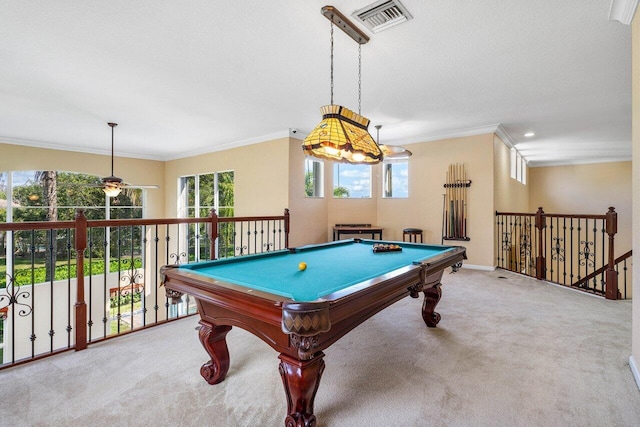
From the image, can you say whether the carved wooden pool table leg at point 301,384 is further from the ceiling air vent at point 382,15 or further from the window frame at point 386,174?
the window frame at point 386,174

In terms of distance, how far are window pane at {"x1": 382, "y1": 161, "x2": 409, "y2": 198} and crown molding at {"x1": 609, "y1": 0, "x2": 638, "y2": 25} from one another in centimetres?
411

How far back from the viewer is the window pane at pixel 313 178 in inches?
245

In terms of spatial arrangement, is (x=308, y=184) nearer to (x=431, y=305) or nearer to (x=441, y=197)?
(x=441, y=197)

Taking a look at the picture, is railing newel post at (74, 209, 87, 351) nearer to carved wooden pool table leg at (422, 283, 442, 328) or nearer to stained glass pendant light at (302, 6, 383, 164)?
stained glass pendant light at (302, 6, 383, 164)

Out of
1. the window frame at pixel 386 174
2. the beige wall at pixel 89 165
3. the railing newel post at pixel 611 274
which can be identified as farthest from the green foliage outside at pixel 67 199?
the railing newel post at pixel 611 274

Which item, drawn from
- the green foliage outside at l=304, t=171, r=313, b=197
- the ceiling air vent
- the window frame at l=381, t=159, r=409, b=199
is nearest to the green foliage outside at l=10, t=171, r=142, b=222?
the green foliage outside at l=304, t=171, r=313, b=197

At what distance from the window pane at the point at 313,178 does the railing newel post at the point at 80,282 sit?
412 centimetres

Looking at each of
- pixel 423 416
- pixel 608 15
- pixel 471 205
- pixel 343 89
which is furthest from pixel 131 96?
pixel 471 205

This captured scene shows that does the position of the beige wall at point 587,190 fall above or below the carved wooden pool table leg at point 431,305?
above

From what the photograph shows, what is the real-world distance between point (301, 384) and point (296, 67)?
9.34 ft

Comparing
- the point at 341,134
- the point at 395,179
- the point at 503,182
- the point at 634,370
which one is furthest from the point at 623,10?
the point at 395,179

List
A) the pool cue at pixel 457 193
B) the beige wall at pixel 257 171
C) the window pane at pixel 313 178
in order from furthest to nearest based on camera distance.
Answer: the window pane at pixel 313 178 → the beige wall at pixel 257 171 → the pool cue at pixel 457 193

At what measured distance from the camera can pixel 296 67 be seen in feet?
10.2

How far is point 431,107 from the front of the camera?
432cm
